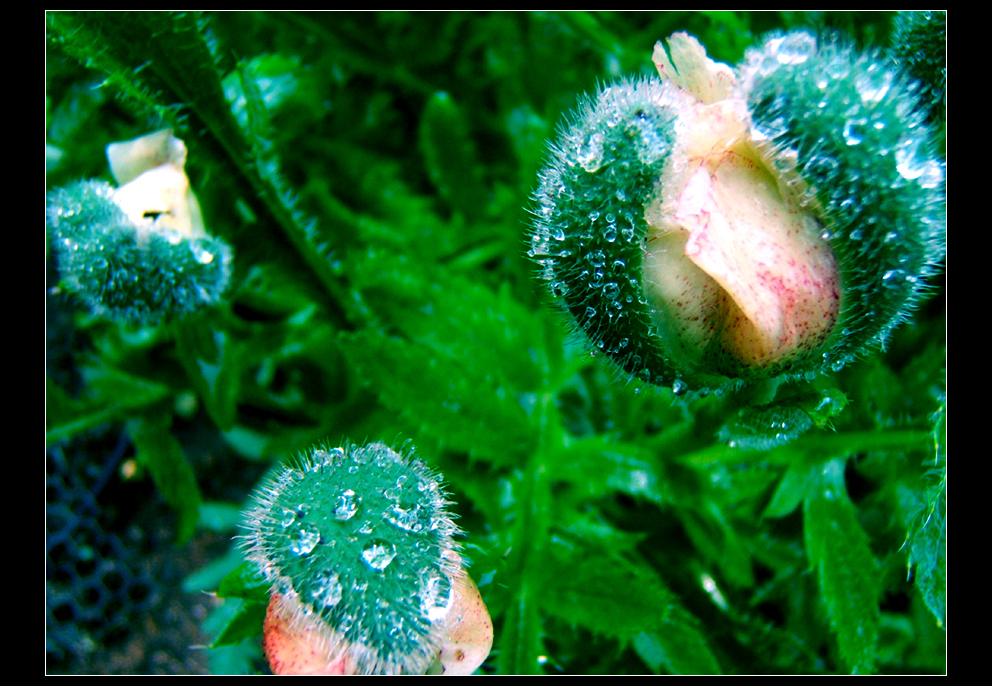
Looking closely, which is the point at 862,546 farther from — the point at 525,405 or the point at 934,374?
the point at 525,405

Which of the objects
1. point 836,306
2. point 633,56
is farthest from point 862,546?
point 633,56

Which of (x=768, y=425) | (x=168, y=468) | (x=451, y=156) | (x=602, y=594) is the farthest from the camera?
(x=451, y=156)

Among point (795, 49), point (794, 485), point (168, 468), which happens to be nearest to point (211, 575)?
point (168, 468)

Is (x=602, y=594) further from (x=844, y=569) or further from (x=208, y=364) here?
(x=208, y=364)

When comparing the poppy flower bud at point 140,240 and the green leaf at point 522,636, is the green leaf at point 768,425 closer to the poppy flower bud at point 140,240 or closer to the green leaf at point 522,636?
the green leaf at point 522,636

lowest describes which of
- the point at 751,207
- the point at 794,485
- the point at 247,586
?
the point at 794,485

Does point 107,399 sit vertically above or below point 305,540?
below
